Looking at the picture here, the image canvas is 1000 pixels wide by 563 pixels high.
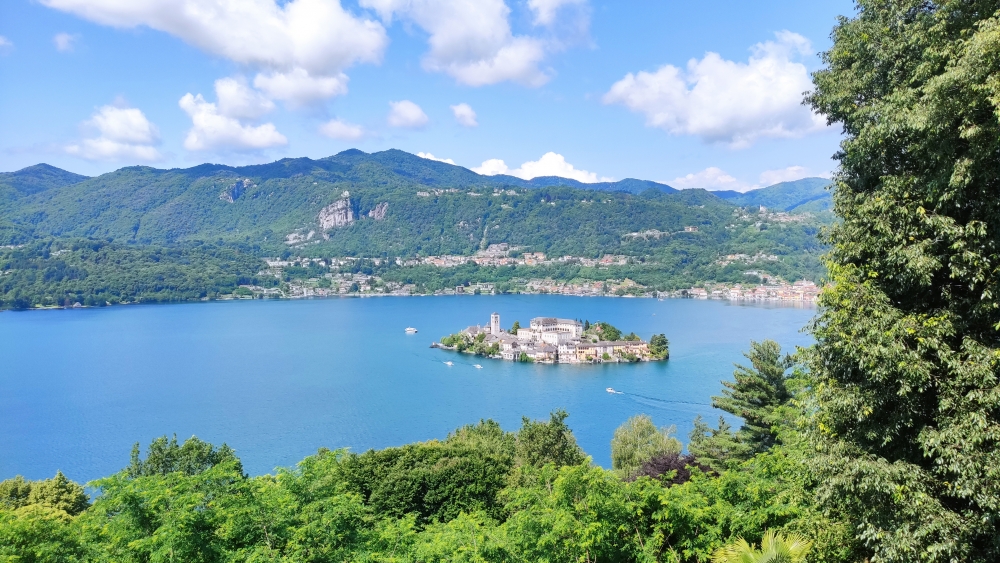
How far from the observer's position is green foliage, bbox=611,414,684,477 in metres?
16.4

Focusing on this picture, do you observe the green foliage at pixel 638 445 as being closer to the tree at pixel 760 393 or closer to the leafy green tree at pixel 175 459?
the tree at pixel 760 393

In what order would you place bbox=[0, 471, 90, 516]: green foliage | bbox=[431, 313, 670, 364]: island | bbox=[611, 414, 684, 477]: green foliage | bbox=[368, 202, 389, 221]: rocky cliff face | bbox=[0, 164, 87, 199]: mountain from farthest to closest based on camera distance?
bbox=[0, 164, 87, 199]: mountain < bbox=[368, 202, 389, 221]: rocky cliff face < bbox=[431, 313, 670, 364]: island < bbox=[611, 414, 684, 477]: green foliage < bbox=[0, 471, 90, 516]: green foliage

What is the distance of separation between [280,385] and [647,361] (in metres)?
23.1

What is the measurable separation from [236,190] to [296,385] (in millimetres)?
145843

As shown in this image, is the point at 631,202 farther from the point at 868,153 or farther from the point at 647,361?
the point at 868,153

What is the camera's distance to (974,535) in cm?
343

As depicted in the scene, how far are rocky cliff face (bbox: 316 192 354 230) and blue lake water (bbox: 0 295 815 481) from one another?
259 ft

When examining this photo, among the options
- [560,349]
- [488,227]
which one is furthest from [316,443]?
[488,227]

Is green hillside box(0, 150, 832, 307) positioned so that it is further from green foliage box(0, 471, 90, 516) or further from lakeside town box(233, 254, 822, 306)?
green foliage box(0, 471, 90, 516)

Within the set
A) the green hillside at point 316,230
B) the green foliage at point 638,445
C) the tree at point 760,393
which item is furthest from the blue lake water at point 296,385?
the green hillside at point 316,230

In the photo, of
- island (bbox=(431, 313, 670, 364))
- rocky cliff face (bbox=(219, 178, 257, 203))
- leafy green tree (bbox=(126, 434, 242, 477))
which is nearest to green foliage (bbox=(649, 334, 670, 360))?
island (bbox=(431, 313, 670, 364))

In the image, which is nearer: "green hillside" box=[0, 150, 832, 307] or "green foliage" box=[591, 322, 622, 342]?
"green foliage" box=[591, 322, 622, 342]

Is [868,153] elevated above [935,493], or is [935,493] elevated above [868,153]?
[868,153]

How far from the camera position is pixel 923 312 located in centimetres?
380
